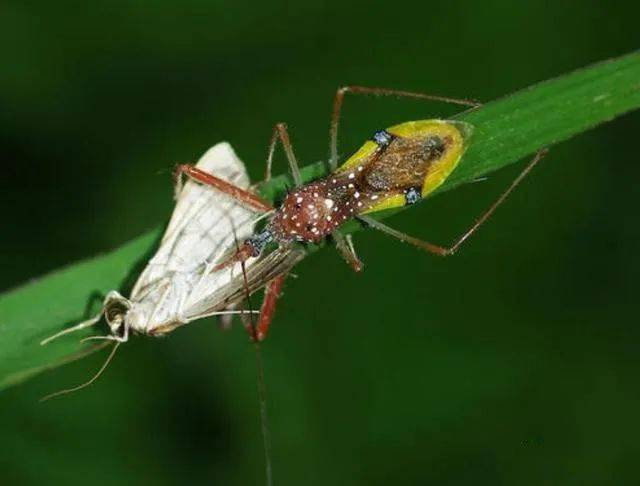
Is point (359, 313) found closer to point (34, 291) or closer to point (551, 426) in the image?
point (551, 426)

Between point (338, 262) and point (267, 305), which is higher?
point (338, 262)

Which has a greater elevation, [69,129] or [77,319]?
[69,129]

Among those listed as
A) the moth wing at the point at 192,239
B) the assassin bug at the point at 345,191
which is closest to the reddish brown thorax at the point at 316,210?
the assassin bug at the point at 345,191

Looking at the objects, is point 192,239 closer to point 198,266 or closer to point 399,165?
point 198,266

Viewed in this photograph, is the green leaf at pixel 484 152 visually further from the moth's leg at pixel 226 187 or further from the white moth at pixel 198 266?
the moth's leg at pixel 226 187

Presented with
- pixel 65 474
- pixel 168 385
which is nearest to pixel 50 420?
pixel 65 474

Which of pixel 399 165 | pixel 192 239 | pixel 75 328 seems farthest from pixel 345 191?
pixel 75 328
